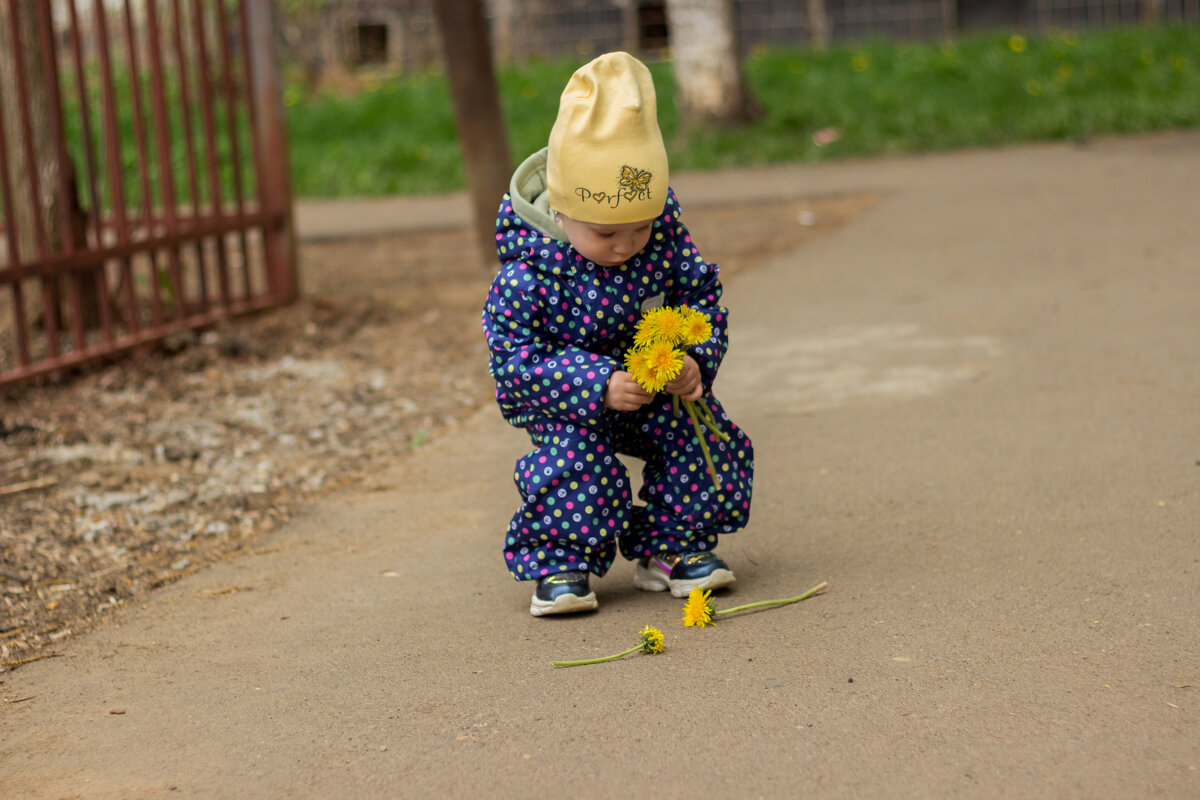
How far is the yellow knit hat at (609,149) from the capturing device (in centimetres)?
293

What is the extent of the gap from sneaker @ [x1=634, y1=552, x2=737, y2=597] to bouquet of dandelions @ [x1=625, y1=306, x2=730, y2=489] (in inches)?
21.5

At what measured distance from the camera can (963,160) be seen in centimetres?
1139

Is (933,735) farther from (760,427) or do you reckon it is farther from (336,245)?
(336,245)

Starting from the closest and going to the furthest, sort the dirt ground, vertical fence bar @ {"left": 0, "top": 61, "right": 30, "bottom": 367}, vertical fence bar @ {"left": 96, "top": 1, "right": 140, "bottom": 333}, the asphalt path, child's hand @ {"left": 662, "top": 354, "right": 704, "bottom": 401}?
the asphalt path, child's hand @ {"left": 662, "top": 354, "right": 704, "bottom": 401}, the dirt ground, vertical fence bar @ {"left": 0, "top": 61, "right": 30, "bottom": 367}, vertical fence bar @ {"left": 96, "top": 1, "right": 140, "bottom": 333}

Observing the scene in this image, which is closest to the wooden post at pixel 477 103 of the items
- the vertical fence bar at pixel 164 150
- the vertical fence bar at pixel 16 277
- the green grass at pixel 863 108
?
the vertical fence bar at pixel 164 150

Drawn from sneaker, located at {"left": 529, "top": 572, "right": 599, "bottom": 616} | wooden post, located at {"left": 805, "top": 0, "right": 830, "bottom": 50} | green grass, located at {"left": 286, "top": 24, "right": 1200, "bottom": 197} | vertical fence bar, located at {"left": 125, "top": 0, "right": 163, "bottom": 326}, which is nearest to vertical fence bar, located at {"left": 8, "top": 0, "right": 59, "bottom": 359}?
vertical fence bar, located at {"left": 125, "top": 0, "right": 163, "bottom": 326}

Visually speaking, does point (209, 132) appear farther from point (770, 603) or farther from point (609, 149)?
point (770, 603)

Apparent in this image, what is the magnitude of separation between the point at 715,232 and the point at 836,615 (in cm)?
623

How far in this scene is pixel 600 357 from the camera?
3.08 meters

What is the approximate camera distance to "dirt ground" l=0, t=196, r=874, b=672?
3.91 m

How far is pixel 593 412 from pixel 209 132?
4.18 m

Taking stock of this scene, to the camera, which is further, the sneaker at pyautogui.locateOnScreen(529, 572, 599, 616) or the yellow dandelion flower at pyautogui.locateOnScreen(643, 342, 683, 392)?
the sneaker at pyautogui.locateOnScreen(529, 572, 599, 616)

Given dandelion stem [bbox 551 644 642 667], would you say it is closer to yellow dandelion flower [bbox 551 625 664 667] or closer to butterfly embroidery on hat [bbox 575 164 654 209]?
yellow dandelion flower [bbox 551 625 664 667]

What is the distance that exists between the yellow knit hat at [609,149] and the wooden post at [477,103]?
512 centimetres
